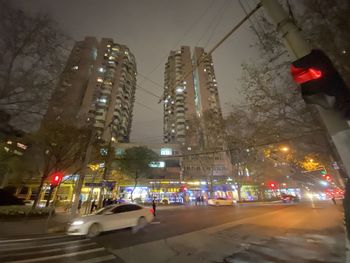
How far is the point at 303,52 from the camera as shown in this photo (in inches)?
105

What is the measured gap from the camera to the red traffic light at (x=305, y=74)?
2207 mm

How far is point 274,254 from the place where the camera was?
5961 mm

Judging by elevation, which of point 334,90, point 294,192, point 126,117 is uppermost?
point 126,117

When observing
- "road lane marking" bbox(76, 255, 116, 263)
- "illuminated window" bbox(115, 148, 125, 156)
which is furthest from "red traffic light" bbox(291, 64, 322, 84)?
"illuminated window" bbox(115, 148, 125, 156)

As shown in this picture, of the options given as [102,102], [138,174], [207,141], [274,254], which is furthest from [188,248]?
[102,102]

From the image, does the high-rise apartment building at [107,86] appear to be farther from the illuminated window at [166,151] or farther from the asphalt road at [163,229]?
the asphalt road at [163,229]

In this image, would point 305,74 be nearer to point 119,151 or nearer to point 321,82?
point 321,82

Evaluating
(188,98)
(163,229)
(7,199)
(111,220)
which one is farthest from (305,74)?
(188,98)

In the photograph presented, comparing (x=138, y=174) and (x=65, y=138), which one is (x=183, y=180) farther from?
(x=65, y=138)

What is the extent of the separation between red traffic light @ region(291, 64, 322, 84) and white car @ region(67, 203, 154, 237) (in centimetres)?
1119

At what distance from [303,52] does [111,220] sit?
1152 cm

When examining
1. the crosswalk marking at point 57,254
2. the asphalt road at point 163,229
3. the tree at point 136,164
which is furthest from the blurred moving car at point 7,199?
the tree at point 136,164

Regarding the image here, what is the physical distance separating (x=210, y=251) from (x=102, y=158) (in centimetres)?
2061

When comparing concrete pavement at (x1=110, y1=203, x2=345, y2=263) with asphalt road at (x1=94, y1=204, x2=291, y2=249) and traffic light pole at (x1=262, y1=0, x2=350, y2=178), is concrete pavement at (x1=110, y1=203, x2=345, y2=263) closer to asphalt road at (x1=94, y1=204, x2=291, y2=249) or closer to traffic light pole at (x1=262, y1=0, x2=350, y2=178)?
asphalt road at (x1=94, y1=204, x2=291, y2=249)
